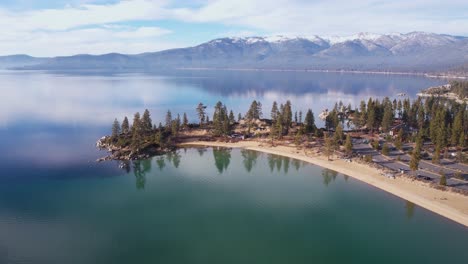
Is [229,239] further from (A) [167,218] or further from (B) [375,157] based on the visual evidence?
(B) [375,157]

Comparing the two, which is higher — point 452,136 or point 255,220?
point 452,136

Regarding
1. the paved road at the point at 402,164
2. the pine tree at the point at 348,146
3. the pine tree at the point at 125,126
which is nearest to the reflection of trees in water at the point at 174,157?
the pine tree at the point at 125,126

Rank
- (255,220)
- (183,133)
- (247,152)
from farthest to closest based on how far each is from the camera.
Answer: (183,133) < (247,152) < (255,220)

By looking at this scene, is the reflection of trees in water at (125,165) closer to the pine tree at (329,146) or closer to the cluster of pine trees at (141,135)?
the cluster of pine trees at (141,135)

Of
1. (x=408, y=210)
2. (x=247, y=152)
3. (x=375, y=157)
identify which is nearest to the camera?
(x=408, y=210)

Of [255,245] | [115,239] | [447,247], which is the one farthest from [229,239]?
[447,247]

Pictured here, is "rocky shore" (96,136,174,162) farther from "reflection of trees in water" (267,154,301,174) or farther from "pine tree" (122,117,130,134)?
"reflection of trees in water" (267,154,301,174)

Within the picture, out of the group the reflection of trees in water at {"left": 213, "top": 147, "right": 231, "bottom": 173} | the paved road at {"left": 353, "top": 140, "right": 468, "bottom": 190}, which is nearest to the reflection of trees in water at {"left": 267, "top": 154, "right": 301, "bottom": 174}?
the reflection of trees in water at {"left": 213, "top": 147, "right": 231, "bottom": 173}

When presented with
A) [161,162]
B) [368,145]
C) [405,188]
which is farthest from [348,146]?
[161,162]
